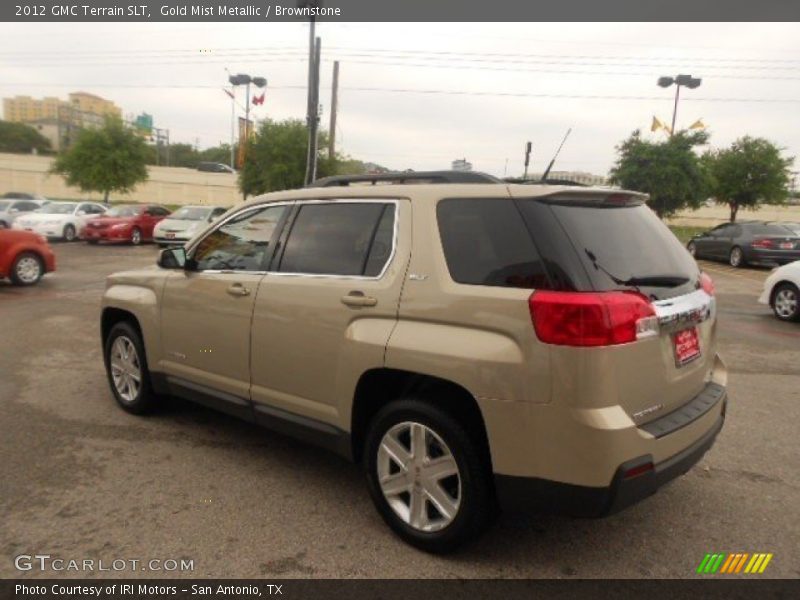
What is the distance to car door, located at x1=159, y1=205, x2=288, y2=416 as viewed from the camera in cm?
380

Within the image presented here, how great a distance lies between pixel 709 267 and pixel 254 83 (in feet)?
87.4

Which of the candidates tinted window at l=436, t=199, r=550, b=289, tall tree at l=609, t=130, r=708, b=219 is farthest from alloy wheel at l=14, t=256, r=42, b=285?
tall tree at l=609, t=130, r=708, b=219

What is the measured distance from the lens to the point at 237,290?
3785mm

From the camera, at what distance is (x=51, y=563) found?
2.79m

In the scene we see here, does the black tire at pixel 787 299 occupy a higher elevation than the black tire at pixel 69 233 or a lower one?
higher

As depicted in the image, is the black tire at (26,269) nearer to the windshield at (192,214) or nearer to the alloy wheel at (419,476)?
the windshield at (192,214)

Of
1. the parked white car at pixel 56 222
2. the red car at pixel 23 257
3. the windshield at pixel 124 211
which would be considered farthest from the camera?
the windshield at pixel 124 211

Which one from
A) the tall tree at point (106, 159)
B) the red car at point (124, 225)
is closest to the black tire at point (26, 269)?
the red car at point (124, 225)

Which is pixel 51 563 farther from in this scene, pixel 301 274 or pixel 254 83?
pixel 254 83

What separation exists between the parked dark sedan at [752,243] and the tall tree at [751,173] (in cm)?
1423

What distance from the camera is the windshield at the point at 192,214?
68.3 feet

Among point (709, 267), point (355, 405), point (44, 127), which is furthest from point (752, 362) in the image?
point (44, 127)

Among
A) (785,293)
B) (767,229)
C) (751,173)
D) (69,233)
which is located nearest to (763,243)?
(767,229)

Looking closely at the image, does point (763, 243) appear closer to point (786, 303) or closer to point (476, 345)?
point (786, 303)
